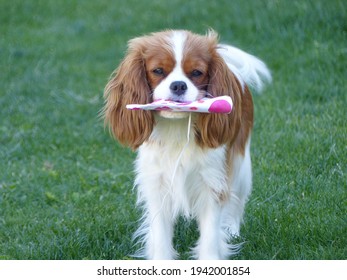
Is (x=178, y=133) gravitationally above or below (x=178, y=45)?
below

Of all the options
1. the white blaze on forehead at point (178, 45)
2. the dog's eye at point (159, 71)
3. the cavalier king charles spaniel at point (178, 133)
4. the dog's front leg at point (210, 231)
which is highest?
the white blaze on forehead at point (178, 45)

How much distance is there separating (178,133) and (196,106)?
0.33 meters

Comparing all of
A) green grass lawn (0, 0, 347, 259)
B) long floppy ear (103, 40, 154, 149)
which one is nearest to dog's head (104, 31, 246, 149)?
long floppy ear (103, 40, 154, 149)

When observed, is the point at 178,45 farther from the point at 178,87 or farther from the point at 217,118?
the point at 217,118

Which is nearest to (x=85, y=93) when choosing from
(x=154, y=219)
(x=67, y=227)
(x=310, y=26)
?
(x=310, y=26)

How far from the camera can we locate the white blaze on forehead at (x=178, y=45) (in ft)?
14.9

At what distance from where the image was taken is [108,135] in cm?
800

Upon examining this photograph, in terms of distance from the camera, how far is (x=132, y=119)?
15.5 feet

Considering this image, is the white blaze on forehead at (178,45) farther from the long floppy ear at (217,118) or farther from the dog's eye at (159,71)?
the long floppy ear at (217,118)

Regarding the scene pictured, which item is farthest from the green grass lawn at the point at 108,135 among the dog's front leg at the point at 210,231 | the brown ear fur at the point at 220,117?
the brown ear fur at the point at 220,117

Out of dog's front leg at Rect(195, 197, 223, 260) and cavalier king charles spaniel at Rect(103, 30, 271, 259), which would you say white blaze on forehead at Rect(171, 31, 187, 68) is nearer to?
cavalier king charles spaniel at Rect(103, 30, 271, 259)

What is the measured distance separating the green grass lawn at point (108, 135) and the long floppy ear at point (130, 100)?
92 cm

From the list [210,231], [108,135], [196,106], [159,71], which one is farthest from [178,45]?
[108,135]

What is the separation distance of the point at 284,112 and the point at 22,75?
3768mm
